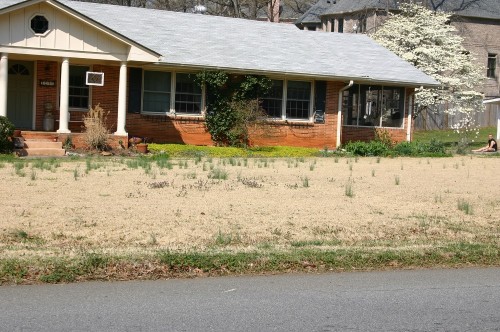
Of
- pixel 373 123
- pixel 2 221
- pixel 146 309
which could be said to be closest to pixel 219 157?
pixel 373 123

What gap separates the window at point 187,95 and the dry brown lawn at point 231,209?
9062 millimetres

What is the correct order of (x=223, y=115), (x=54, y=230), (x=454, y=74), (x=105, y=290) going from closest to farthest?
(x=105, y=290) < (x=54, y=230) < (x=223, y=115) < (x=454, y=74)

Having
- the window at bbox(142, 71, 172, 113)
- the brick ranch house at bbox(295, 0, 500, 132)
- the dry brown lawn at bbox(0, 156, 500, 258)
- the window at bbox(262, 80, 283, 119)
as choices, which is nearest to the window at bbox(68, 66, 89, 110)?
the window at bbox(142, 71, 172, 113)

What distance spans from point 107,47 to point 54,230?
52.7ft

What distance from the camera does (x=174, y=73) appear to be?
2966 centimetres

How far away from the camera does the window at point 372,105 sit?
3319 cm

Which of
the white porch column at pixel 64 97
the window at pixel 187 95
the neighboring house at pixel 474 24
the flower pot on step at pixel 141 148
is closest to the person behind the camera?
the white porch column at pixel 64 97

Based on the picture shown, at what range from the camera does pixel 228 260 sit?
9711mm

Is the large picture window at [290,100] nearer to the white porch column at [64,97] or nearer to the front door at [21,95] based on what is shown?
the white porch column at [64,97]

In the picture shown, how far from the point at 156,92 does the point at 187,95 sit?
1156 millimetres

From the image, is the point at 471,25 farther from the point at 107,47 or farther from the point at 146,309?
the point at 146,309

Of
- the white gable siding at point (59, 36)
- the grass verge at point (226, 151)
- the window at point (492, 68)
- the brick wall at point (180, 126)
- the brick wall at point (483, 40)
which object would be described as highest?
the brick wall at point (483, 40)

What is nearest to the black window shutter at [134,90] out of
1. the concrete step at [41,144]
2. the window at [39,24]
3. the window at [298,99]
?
the window at [39,24]

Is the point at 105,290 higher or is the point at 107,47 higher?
the point at 107,47
